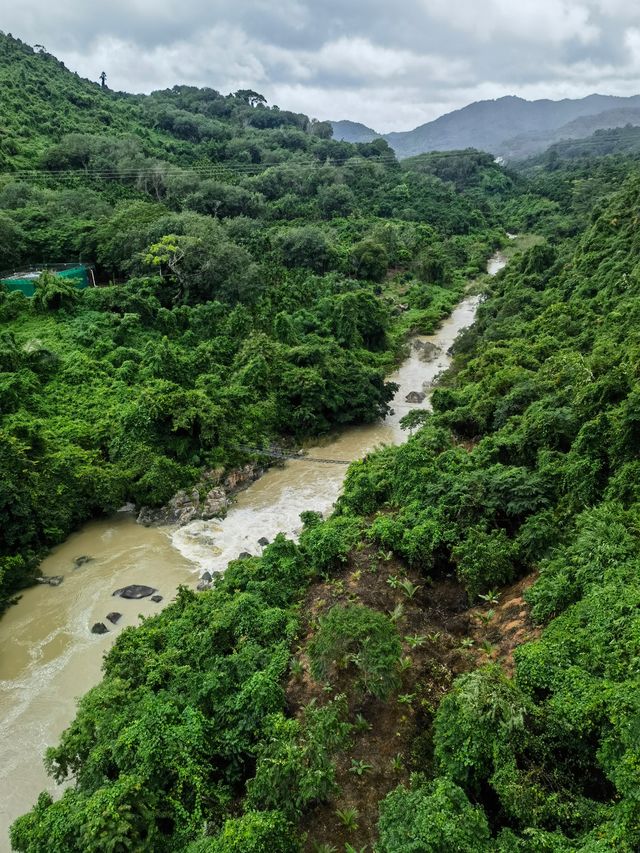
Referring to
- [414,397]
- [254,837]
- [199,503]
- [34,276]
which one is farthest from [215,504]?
[34,276]

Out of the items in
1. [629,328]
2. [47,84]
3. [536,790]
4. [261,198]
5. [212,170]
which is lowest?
[536,790]

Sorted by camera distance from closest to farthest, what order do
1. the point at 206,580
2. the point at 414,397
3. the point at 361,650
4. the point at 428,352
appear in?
the point at 361,650
the point at 206,580
the point at 414,397
the point at 428,352

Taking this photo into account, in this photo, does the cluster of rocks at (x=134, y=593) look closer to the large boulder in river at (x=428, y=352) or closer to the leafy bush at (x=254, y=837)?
the leafy bush at (x=254, y=837)

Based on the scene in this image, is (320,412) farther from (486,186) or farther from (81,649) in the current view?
(486,186)

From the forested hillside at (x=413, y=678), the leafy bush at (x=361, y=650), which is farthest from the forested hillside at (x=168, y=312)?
the leafy bush at (x=361, y=650)

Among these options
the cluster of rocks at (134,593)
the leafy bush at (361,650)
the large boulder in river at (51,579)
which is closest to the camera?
the leafy bush at (361,650)

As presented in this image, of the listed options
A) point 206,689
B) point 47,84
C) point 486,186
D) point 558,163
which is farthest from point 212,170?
point 558,163

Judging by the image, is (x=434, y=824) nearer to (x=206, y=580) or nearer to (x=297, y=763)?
(x=297, y=763)
